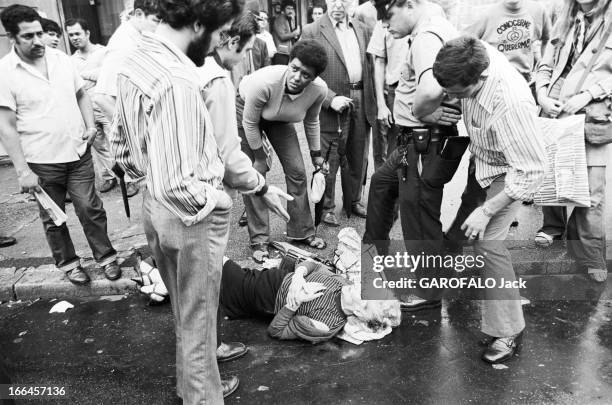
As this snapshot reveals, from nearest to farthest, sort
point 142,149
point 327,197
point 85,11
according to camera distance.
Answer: point 142,149 → point 327,197 → point 85,11

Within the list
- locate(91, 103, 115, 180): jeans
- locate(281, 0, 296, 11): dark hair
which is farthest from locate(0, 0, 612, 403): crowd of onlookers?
locate(281, 0, 296, 11): dark hair

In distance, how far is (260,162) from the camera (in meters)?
4.21

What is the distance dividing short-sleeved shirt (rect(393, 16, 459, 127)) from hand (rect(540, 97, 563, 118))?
111 cm

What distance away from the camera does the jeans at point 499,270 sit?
2.90 metres

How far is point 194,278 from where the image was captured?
214 cm

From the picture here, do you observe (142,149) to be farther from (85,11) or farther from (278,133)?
(85,11)

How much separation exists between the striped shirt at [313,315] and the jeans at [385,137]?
5.70 feet

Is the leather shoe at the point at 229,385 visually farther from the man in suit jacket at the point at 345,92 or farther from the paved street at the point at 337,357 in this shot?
the man in suit jacket at the point at 345,92

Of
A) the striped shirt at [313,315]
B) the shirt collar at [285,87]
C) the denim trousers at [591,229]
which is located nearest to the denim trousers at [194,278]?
the striped shirt at [313,315]

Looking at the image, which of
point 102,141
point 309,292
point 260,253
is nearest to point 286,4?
point 102,141

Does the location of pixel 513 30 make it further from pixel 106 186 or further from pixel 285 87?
pixel 106 186

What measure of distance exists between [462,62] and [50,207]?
287 centimetres

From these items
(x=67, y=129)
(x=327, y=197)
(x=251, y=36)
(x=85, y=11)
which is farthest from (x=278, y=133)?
(x=85, y=11)

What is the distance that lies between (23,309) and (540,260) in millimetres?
3910
